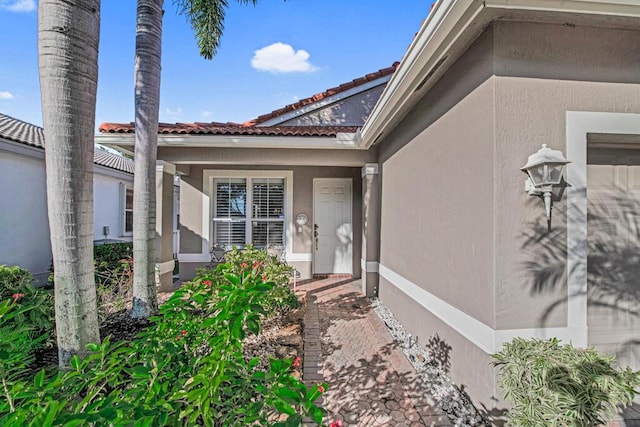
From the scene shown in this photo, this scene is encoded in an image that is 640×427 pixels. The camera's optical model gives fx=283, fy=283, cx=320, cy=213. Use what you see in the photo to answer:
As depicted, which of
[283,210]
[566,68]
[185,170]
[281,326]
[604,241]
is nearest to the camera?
[566,68]

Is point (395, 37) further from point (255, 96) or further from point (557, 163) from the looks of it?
point (557, 163)

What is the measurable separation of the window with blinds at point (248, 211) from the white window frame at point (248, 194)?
4.8 inches

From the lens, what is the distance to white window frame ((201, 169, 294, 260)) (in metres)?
8.02

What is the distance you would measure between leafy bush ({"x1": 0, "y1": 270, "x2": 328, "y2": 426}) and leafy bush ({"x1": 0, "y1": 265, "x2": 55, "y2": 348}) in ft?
8.64

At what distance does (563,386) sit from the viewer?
6.45ft

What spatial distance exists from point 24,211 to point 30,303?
18.1 ft

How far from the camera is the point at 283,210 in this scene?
8312 mm

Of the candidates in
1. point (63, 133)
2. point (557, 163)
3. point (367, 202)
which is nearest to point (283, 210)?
point (367, 202)

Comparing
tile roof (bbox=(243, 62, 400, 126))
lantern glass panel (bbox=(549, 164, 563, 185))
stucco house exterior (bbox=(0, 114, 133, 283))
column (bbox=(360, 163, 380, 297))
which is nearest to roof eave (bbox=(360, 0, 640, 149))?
lantern glass panel (bbox=(549, 164, 563, 185))

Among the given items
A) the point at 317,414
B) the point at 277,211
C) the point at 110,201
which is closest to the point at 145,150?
the point at 277,211

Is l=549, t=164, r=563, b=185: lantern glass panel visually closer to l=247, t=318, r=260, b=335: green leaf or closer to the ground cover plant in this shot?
the ground cover plant

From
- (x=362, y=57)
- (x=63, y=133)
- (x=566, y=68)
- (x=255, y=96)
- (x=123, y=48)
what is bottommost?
(x=63, y=133)

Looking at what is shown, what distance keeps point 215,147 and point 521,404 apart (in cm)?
639

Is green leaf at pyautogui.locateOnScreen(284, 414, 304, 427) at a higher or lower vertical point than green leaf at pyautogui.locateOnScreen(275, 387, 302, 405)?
lower
